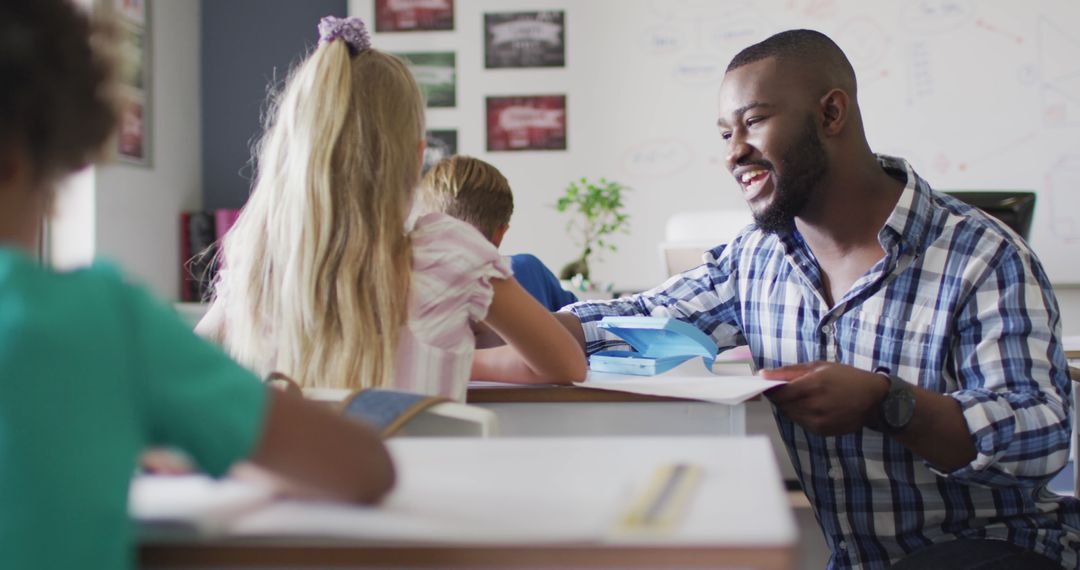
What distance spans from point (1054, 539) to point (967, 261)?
0.38 meters

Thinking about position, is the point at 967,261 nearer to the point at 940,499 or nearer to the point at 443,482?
the point at 940,499

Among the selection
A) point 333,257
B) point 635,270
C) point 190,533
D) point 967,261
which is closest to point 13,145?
point 190,533

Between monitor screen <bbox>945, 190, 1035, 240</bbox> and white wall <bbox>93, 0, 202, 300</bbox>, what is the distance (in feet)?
10.4

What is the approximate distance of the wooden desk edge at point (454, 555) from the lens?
53 centimetres

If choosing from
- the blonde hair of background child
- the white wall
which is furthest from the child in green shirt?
the white wall

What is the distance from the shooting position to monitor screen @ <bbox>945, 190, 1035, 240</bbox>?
8.57 feet

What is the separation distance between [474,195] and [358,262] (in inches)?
36.5

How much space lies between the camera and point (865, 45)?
14.6ft

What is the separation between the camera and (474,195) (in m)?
2.23

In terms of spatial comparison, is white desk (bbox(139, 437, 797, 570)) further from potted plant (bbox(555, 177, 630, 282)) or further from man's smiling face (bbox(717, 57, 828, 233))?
potted plant (bbox(555, 177, 630, 282))

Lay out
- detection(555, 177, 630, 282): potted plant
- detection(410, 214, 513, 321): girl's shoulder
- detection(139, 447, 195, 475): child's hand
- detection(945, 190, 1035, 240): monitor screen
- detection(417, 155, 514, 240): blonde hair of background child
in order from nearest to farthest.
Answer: detection(139, 447, 195, 475): child's hand
detection(410, 214, 513, 321): girl's shoulder
detection(417, 155, 514, 240): blonde hair of background child
detection(945, 190, 1035, 240): monitor screen
detection(555, 177, 630, 282): potted plant

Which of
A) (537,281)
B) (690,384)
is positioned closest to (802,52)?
(690,384)

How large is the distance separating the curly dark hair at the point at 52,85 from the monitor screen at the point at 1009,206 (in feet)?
7.99

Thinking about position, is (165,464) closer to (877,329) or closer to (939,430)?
(939,430)
